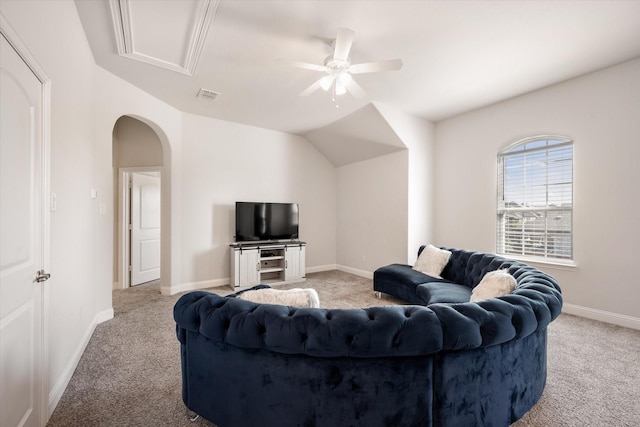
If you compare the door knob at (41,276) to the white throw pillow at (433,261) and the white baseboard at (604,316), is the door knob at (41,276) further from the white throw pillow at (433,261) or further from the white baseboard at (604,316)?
the white baseboard at (604,316)

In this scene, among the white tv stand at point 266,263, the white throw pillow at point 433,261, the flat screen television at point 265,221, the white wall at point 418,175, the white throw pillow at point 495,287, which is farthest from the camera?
the flat screen television at point 265,221

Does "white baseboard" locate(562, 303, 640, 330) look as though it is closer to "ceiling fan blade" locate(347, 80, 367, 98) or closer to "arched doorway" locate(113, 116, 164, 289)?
"ceiling fan blade" locate(347, 80, 367, 98)

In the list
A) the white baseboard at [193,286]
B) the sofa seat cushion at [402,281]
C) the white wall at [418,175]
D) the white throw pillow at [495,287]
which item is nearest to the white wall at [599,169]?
the white wall at [418,175]

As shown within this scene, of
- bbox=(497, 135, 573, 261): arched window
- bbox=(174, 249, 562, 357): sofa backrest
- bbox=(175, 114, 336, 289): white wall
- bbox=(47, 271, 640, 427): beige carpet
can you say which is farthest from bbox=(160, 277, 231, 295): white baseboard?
bbox=(497, 135, 573, 261): arched window

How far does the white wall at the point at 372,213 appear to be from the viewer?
4.97m

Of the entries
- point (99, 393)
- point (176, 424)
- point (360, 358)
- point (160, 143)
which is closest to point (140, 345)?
point (99, 393)

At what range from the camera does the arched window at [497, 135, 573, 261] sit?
3.66m

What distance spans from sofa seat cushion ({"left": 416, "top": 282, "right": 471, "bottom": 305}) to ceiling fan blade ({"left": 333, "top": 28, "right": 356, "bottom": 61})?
2463 mm

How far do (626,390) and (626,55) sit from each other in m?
3.30

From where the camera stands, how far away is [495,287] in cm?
217

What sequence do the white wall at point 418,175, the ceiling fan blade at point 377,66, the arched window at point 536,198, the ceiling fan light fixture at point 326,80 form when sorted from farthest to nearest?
the white wall at point 418,175 → the arched window at point 536,198 → the ceiling fan light fixture at point 326,80 → the ceiling fan blade at point 377,66

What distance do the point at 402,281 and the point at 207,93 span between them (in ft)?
11.9

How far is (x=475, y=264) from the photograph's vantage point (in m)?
3.39

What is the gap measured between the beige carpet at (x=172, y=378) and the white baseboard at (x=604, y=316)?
0.12 meters
